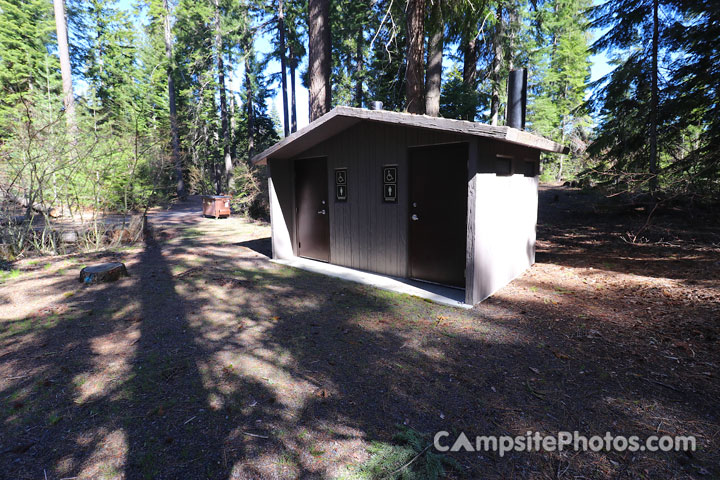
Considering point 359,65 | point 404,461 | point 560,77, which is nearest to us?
point 404,461

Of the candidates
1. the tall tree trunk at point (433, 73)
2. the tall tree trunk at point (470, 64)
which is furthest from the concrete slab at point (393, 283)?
the tall tree trunk at point (470, 64)

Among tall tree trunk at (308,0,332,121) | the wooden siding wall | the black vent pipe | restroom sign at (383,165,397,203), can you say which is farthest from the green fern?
tall tree trunk at (308,0,332,121)

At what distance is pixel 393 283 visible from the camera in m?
5.96

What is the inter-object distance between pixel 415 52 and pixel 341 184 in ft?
12.2

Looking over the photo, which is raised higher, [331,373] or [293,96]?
[293,96]

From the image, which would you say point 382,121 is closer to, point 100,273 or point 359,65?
point 100,273

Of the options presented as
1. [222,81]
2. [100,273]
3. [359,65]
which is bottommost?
[100,273]

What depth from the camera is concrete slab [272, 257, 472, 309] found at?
513 cm

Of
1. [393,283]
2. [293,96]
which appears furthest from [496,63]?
[293,96]

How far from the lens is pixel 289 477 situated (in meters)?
2.03

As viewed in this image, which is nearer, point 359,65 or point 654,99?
point 654,99

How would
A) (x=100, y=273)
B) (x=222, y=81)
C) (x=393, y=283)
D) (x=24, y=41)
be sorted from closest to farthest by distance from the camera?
1. (x=100, y=273)
2. (x=393, y=283)
3. (x=24, y=41)
4. (x=222, y=81)

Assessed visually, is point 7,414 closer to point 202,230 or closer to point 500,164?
point 500,164

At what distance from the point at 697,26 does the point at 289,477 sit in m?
11.7
